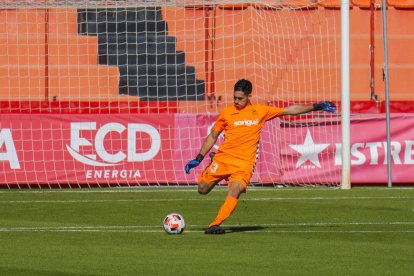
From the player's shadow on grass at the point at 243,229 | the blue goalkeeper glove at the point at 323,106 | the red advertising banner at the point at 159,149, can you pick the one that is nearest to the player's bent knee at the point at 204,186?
the player's shadow on grass at the point at 243,229

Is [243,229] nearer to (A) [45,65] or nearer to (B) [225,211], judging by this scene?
(B) [225,211]

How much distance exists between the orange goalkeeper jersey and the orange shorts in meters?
0.07

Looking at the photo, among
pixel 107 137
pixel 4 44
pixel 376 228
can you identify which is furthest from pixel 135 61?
pixel 376 228

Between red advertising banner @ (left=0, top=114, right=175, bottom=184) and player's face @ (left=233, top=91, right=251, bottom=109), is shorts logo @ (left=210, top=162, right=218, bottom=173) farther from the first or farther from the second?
red advertising banner @ (left=0, top=114, right=175, bottom=184)

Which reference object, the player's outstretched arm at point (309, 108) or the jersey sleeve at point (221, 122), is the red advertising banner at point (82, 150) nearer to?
the jersey sleeve at point (221, 122)

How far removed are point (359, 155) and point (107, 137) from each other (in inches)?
184

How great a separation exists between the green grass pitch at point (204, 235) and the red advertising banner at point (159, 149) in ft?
3.66

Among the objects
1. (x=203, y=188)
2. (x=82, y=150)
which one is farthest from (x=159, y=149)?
(x=203, y=188)

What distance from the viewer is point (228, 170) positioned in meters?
14.3

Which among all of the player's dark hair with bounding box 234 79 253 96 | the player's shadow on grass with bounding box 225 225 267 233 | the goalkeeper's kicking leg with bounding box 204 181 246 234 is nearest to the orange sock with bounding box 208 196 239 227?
the goalkeeper's kicking leg with bounding box 204 181 246 234

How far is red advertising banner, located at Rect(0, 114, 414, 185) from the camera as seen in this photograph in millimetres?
22297

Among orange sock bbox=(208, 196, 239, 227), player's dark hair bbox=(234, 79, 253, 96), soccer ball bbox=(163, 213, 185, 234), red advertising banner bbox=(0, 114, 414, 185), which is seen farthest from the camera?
red advertising banner bbox=(0, 114, 414, 185)

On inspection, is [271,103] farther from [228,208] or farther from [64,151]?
[228,208]

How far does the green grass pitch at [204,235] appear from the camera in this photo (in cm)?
1062
